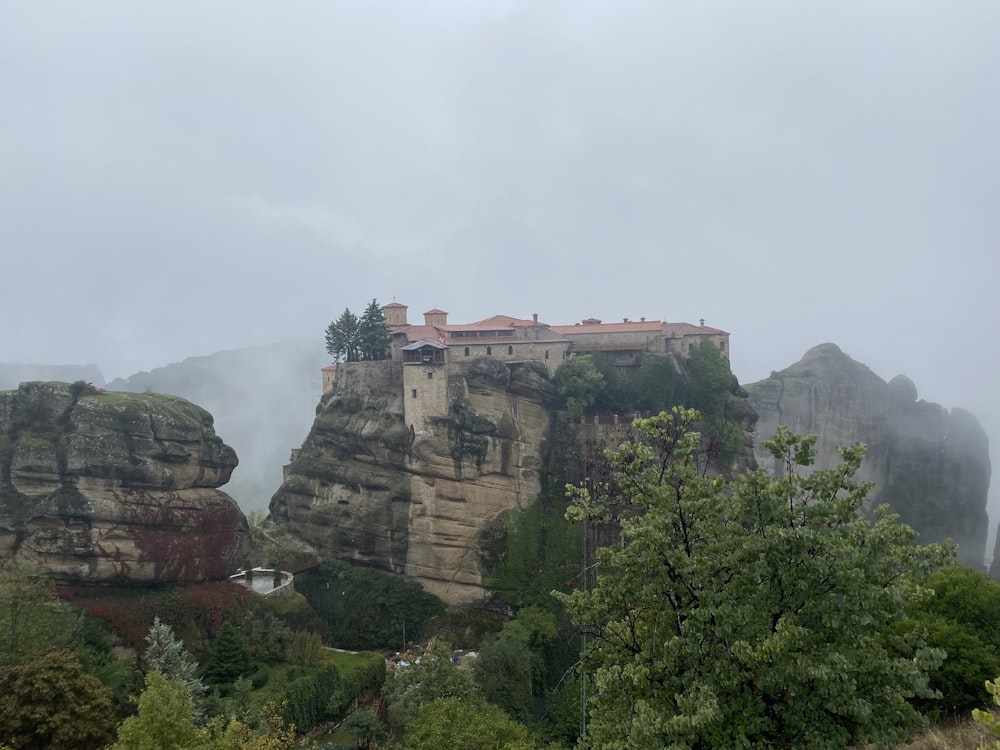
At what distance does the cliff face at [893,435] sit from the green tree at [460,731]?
54485mm

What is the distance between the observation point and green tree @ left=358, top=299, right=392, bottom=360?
150 ft

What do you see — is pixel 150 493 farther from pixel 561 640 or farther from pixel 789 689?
pixel 789 689

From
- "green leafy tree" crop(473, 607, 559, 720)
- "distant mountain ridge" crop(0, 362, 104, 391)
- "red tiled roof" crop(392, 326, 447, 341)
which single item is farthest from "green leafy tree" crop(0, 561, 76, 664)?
"distant mountain ridge" crop(0, 362, 104, 391)

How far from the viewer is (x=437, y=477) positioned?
42.6 meters

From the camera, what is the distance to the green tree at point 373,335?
45.6 metres

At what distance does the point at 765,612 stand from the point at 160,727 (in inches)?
451

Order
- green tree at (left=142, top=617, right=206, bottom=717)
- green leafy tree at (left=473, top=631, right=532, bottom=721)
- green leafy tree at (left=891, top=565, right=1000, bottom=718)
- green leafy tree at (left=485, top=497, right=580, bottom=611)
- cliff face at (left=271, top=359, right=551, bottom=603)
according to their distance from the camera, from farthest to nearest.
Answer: cliff face at (left=271, top=359, right=551, bottom=603) → green leafy tree at (left=485, top=497, right=580, bottom=611) → green leafy tree at (left=473, top=631, right=532, bottom=721) → green tree at (left=142, top=617, right=206, bottom=717) → green leafy tree at (left=891, top=565, right=1000, bottom=718)

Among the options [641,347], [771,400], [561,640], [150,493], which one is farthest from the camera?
[771,400]

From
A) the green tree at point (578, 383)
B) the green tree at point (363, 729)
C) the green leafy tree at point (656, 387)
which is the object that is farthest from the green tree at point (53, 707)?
the green leafy tree at point (656, 387)

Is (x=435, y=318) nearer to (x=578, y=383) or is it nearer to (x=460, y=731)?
(x=578, y=383)

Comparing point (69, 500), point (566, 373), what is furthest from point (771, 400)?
point (69, 500)

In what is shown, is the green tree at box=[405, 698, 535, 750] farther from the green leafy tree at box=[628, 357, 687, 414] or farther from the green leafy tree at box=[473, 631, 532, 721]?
the green leafy tree at box=[628, 357, 687, 414]

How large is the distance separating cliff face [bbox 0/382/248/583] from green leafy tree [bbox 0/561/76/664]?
498 cm

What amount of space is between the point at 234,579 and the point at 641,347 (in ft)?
97.0
